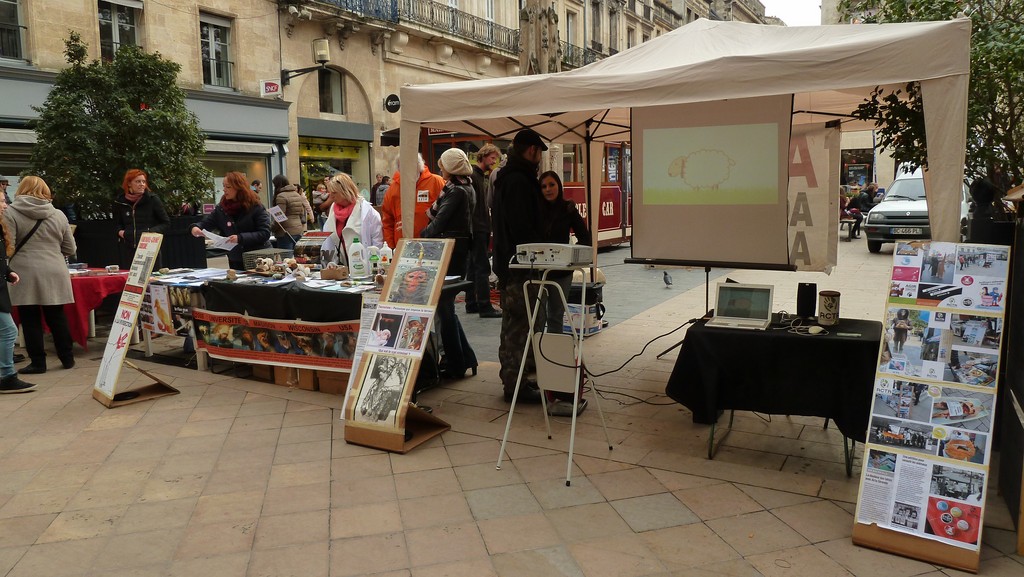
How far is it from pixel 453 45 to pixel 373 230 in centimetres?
1937

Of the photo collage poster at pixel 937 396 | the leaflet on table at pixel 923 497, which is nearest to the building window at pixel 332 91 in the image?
the photo collage poster at pixel 937 396

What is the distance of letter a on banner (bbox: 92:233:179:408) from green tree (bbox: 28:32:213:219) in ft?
11.1

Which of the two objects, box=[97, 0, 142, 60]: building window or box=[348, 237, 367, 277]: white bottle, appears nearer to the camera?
box=[348, 237, 367, 277]: white bottle

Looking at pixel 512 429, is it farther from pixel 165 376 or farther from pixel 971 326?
pixel 165 376

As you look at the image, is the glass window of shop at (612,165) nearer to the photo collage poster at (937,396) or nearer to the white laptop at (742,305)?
the white laptop at (742,305)

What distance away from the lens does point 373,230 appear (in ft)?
21.4

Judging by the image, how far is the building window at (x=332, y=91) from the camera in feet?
67.1

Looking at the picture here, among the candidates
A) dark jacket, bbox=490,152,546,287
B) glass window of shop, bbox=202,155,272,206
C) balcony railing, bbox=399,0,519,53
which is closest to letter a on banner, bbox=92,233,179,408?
dark jacket, bbox=490,152,546,287

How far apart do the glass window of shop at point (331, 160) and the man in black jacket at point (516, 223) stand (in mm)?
15047

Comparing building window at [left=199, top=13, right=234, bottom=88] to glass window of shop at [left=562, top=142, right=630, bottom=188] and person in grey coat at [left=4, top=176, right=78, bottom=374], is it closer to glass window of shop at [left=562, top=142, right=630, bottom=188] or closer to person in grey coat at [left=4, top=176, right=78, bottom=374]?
glass window of shop at [left=562, top=142, right=630, bottom=188]

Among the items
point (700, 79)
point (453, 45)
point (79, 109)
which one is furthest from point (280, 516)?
point (453, 45)

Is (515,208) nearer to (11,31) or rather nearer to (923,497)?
(923,497)

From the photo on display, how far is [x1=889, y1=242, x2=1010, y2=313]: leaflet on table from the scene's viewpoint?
3.13 metres

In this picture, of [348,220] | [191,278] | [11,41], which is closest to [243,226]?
[191,278]
